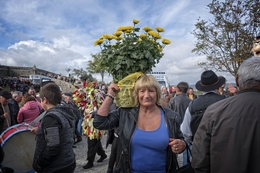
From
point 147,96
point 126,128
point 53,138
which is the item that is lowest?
point 53,138

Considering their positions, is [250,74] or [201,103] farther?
[201,103]

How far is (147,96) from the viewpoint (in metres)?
2.04

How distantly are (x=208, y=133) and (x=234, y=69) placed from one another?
33.8 ft

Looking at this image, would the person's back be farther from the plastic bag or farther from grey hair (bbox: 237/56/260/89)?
grey hair (bbox: 237/56/260/89)

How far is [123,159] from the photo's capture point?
197 cm

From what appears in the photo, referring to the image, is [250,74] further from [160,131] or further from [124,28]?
[124,28]

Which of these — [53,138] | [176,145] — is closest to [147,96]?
[176,145]

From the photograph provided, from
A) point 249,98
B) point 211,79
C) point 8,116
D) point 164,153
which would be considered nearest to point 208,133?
point 249,98

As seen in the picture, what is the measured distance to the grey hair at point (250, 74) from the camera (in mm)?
1530

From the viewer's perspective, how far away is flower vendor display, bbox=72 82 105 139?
507 centimetres

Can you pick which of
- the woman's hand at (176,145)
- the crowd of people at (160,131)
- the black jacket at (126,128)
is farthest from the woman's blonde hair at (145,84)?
the woman's hand at (176,145)

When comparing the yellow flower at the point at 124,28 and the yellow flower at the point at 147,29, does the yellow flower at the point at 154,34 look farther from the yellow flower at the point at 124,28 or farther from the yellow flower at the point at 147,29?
the yellow flower at the point at 124,28

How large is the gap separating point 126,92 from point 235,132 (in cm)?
110

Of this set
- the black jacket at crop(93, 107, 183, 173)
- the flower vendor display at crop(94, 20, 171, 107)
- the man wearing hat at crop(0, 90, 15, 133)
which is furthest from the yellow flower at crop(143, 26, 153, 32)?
the man wearing hat at crop(0, 90, 15, 133)
